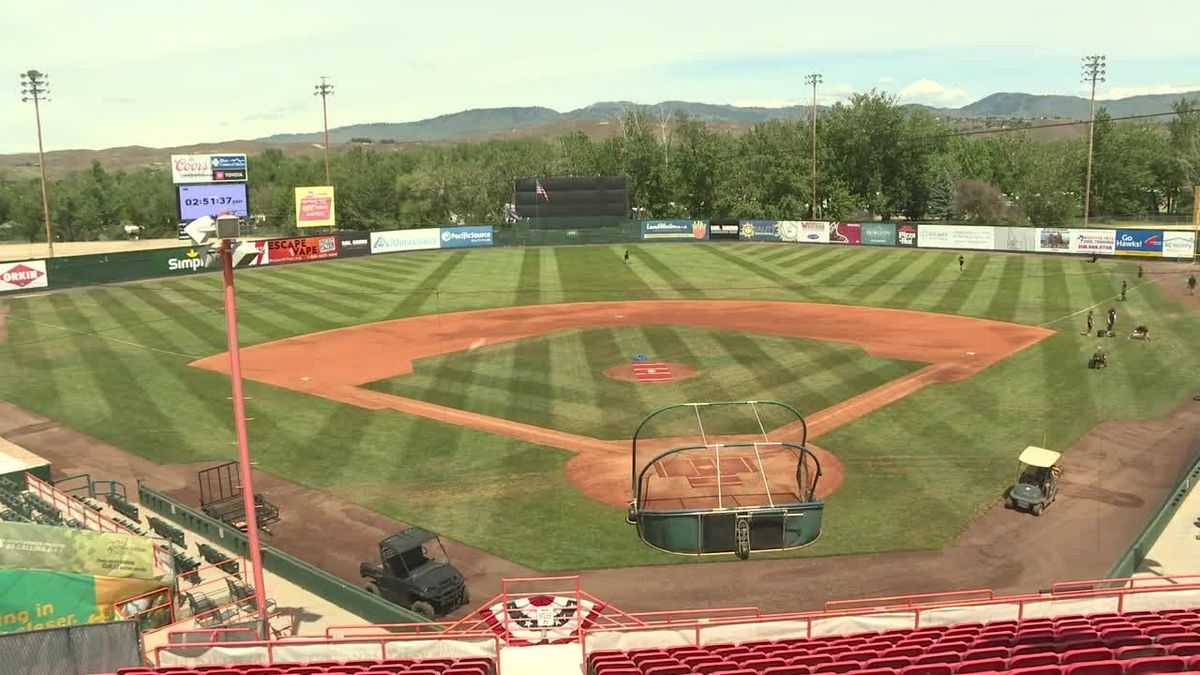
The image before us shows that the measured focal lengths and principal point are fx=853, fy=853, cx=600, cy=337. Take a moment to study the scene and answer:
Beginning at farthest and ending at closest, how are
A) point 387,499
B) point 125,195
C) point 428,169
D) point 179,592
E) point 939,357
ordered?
point 125,195 < point 428,169 < point 939,357 < point 387,499 < point 179,592

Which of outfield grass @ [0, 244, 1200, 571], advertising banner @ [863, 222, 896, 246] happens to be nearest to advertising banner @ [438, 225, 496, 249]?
outfield grass @ [0, 244, 1200, 571]

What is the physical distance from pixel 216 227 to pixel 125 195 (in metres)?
154

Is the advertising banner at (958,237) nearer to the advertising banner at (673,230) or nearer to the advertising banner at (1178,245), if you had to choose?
the advertising banner at (1178,245)

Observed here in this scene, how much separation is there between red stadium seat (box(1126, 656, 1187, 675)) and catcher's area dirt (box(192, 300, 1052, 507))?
13911mm

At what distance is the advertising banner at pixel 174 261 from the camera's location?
72.7m

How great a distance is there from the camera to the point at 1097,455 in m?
27.5

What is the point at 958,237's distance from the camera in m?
81.5

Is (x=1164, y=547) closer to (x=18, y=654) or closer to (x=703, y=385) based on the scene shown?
(x=703, y=385)

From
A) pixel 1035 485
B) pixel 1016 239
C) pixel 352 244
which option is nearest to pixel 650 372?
pixel 1035 485

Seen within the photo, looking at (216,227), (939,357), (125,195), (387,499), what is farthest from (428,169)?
(216,227)

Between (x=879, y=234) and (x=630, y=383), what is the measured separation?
5791 cm

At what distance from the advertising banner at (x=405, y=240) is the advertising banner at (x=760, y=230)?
33.4m

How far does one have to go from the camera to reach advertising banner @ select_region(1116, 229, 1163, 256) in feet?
227

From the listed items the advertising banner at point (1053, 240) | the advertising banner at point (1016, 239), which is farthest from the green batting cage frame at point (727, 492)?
the advertising banner at point (1016, 239)
